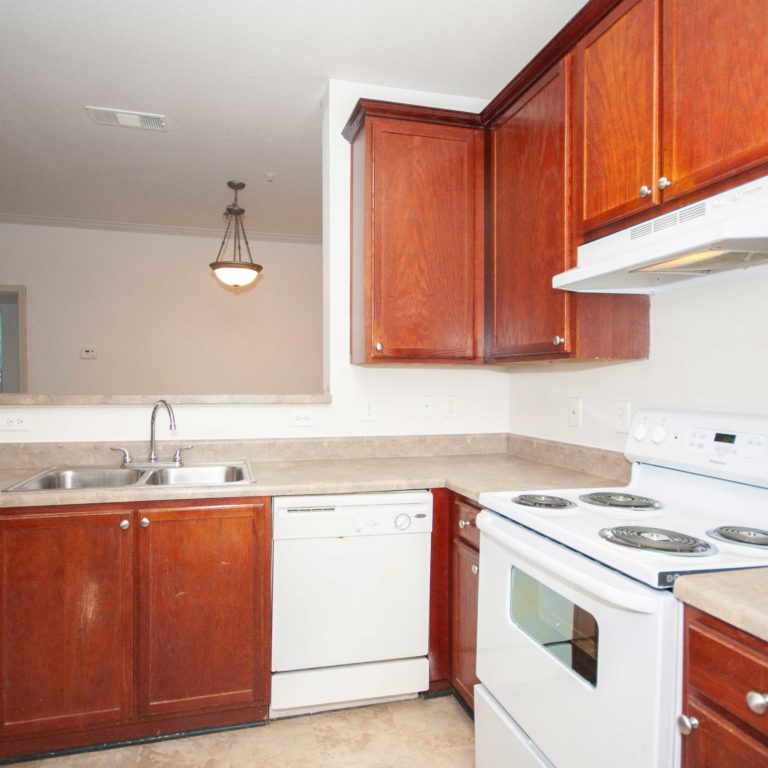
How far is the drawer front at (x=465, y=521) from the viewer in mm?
1898

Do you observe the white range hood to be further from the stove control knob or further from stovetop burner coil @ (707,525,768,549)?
the stove control knob

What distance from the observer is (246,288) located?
5449 mm

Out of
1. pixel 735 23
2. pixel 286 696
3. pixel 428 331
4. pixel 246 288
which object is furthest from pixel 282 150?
pixel 286 696

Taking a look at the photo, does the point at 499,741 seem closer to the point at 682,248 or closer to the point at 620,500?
the point at 620,500

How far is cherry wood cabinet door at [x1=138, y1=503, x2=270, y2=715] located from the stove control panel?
1.26 m

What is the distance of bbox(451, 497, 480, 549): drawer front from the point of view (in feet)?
6.23

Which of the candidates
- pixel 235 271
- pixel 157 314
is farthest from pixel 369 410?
pixel 157 314

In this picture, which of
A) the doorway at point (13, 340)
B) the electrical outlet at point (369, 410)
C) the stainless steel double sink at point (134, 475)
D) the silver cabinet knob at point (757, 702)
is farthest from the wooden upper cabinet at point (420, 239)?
the doorway at point (13, 340)

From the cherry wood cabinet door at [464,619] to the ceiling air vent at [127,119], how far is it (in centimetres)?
261

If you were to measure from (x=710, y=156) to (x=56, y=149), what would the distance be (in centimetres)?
356

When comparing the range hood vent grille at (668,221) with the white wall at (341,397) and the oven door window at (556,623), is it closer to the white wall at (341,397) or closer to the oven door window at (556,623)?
the oven door window at (556,623)

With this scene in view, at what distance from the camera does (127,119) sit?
298 centimetres

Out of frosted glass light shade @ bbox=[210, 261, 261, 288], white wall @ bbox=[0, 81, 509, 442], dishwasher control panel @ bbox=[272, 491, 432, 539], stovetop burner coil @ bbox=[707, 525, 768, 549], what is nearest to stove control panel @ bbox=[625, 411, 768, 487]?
stovetop burner coil @ bbox=[707, 525, 768, 549]

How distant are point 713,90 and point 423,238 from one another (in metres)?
1.20
